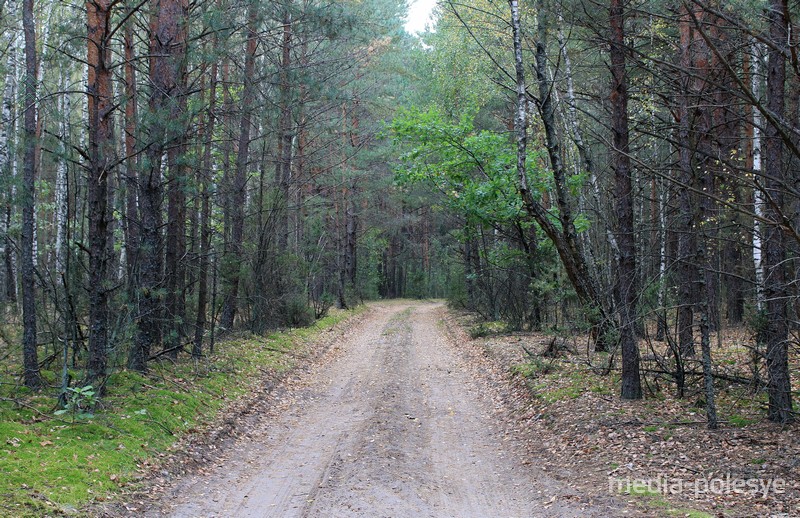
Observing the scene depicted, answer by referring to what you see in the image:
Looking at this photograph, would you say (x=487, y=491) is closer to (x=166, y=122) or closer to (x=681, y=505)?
(x=681, y=505)

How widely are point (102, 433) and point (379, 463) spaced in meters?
3.24

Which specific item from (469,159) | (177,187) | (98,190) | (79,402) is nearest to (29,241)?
(98,190)

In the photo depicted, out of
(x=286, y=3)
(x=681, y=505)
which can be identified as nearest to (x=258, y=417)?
(x=681, y=505)

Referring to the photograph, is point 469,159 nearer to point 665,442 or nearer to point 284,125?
point 284,125

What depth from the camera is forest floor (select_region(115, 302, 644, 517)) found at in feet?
18.3

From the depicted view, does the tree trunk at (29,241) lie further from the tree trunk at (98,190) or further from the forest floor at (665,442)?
the forest floor at (665,442)

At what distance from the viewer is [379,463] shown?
22.3ft

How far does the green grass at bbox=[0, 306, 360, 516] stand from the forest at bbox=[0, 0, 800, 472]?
0.44m

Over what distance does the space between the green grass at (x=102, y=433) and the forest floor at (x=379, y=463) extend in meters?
0.44

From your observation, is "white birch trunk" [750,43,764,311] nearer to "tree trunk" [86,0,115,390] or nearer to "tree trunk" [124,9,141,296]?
"tree trunk" [86,0,115,390]

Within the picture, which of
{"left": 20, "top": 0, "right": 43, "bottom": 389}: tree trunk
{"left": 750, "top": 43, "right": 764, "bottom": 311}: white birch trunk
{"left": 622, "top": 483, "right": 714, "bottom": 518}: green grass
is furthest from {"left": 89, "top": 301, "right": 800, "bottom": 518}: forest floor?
{"left": 20, "top": 0, "right": 43, "bottom": 389}: tree trunk

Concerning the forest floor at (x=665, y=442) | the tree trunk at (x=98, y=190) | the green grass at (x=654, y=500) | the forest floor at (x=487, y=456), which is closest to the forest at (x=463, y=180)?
the tree trunk at (x=98, y=190)

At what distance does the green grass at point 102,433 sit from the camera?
513 centimetres

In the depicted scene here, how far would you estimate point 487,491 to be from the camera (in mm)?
6188
